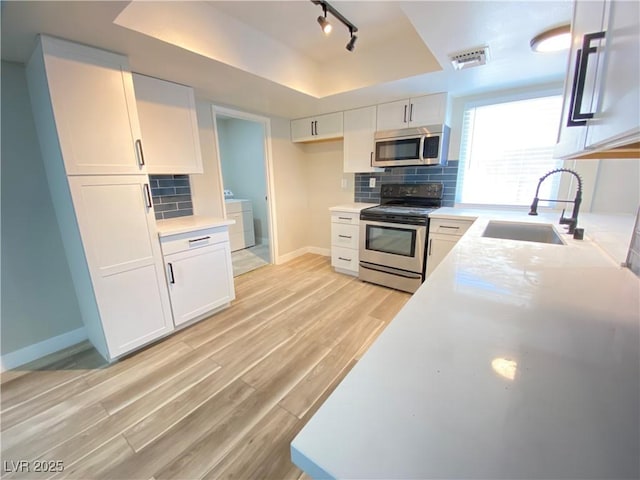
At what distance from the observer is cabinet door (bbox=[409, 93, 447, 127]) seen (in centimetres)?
273

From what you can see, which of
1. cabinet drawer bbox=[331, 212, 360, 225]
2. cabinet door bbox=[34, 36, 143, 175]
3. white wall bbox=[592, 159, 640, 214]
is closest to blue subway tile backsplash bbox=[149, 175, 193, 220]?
cabinet door bbox=[34, 36, 143, 175]

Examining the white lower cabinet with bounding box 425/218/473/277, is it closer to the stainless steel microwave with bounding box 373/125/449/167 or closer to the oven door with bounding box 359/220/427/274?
the oven door with bounding box 359/220/427/274

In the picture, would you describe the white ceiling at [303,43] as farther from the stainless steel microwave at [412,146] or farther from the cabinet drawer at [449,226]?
the cabinet drawer at [449,226]

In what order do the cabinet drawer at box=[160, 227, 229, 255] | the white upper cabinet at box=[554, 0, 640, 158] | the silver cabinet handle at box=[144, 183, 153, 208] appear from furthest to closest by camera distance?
the cabinet drawer at box=[160, 227, 229, 255] → the silver cabinet handle at box=[144, 183, 153, 208] → the white upper cabinet at box=[554, 0, 640, 158]

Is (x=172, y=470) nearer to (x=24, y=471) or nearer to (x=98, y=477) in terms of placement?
(x=98, y=477)

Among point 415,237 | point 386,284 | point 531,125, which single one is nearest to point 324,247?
point 386,284

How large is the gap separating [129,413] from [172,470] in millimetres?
524

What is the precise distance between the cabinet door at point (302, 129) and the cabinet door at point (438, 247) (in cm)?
225

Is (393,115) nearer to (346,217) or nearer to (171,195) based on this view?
(346,217)

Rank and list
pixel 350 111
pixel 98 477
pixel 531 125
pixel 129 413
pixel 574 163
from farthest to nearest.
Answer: pixel 350 111 → pixel 531 125 → pixel 574 163 → pixel 129 413 → pixel 98 477

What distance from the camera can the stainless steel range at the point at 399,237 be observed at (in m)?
2.79

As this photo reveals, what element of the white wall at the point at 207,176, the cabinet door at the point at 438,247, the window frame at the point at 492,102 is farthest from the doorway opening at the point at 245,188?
the window frame at the point at 492,102

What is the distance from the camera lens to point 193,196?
9.40 ft

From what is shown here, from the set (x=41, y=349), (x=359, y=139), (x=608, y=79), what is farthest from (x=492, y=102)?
(x=41, y=349)
